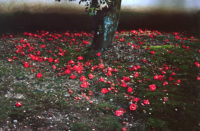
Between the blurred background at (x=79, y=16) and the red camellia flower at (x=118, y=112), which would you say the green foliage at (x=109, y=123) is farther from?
the blurred background at (x=79, y=16)

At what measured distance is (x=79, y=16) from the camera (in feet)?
34.6

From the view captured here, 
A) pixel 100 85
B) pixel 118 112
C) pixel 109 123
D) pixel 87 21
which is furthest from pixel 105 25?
pixel 109 123

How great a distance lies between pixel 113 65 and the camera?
673 cm

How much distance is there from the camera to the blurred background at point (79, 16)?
32.7 ft

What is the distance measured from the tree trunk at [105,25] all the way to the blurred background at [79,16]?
3.14 meters

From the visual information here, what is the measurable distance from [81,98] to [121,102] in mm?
924

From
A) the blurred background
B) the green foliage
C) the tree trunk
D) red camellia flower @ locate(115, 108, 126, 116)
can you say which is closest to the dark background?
the blurred background

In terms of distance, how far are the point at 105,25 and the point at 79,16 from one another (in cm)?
361

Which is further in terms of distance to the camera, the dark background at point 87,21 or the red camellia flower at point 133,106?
A: the dark background at point 87,21

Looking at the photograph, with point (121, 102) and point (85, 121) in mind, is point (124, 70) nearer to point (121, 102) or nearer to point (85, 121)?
point (121, 102)

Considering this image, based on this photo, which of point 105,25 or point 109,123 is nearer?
point 109,123

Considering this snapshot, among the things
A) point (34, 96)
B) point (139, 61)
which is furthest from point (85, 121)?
point (139, 61)

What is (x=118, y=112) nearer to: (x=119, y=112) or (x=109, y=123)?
(x=119, y=112)

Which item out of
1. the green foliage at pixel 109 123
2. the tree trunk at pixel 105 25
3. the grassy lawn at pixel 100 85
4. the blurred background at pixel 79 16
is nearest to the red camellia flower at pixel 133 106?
the grassy lawn at pixel 100 85
